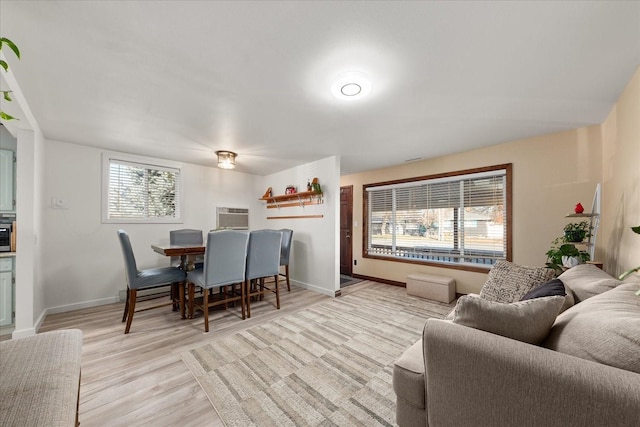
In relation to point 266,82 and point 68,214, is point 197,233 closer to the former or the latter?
point 68,214

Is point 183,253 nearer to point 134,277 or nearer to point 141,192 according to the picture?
point 134,277

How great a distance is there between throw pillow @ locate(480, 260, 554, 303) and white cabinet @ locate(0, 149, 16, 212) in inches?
192

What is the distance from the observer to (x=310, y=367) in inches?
75.2

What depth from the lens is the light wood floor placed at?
146cm

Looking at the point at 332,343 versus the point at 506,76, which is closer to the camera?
the point at 506,76

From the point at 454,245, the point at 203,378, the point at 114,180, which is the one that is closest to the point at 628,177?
the point at 454,245

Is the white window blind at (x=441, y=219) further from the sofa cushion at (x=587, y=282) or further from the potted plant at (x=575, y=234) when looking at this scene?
the sofa cushion at (x=587, y=282)

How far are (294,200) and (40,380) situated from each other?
12.6 ft

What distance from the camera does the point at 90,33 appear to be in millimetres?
1355

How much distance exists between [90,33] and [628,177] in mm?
3935

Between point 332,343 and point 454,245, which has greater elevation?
point 454,245

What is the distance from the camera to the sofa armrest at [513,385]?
0.64 meters

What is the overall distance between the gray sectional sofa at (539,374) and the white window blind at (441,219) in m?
2.60

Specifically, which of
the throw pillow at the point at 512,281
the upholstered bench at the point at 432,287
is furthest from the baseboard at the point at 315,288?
the throw pillow at the point at 512,281
